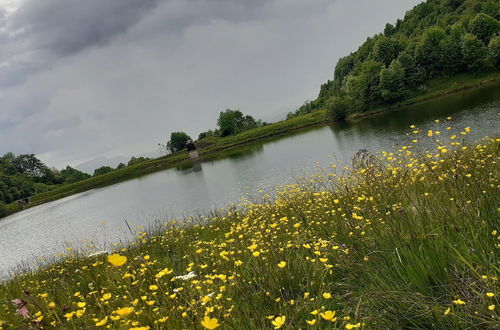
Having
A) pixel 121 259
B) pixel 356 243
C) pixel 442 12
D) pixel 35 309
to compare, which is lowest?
pixel 356 243

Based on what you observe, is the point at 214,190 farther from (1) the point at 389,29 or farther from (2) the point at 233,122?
(1) the point at 389,29

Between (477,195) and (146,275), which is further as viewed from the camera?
(146,275)

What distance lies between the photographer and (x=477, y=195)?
14.6 ft

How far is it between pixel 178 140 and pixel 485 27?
12689 cm

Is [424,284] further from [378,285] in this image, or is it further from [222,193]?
[222,193]

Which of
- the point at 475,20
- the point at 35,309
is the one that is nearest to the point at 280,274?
the point at 35,309

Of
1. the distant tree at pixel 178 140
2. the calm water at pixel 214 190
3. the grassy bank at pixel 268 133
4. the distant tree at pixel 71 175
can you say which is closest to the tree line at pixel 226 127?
the distant tree at pixel 178 140

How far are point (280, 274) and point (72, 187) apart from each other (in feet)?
412

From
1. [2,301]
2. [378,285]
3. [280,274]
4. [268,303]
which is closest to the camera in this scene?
[378,285]

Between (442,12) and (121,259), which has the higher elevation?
(442,12)

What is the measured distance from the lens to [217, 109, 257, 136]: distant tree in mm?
152375

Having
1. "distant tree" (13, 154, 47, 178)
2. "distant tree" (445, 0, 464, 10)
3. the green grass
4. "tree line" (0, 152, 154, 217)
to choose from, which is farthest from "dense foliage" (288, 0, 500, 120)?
"distant tree" (13, 154, 47, 178)

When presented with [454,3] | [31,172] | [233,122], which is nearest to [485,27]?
[454,3]

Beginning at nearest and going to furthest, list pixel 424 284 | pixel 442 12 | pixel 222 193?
pixel 424 284 < pixel 222 193 < pixel 442 12
